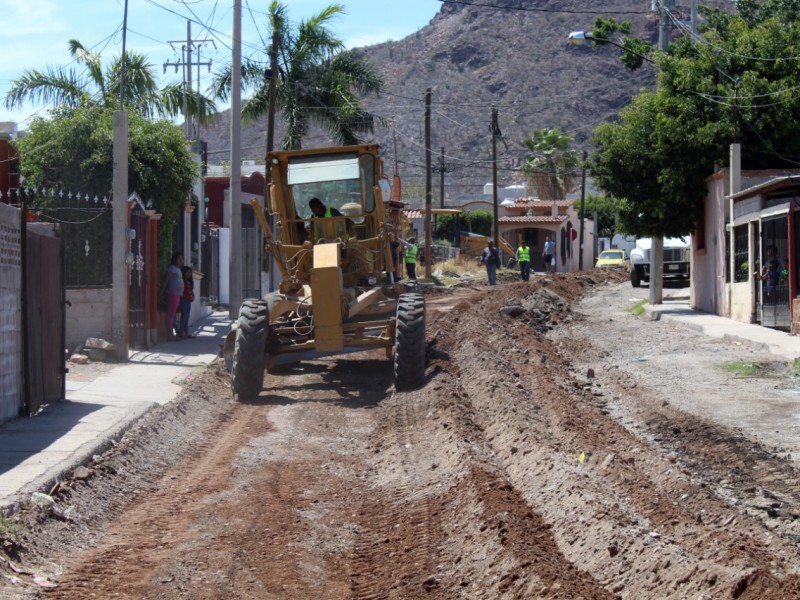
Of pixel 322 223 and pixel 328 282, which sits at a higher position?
pixel 322 223

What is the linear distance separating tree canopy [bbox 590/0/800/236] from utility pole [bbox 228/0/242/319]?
9755mm

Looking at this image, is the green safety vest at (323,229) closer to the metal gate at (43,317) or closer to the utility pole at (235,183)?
the metal gate at (43,317)

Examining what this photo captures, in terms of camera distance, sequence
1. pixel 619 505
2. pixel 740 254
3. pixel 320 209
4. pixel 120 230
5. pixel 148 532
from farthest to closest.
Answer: pixel 740 254 → pixel 120 230 → pixel 320 209 → pixel 148 532 → pixel 619 505

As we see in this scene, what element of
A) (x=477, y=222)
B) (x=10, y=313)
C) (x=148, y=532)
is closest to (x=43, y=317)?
(x=10, y=313)

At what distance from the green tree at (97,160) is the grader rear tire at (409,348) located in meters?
9.11

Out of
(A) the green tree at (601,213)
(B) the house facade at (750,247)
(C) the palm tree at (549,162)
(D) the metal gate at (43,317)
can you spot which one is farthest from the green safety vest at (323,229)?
(A) the green tree at (601,213)

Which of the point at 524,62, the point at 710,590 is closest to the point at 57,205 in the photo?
the point at 710,590

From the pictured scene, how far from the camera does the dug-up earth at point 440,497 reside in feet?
20.2

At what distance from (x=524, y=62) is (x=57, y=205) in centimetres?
12031

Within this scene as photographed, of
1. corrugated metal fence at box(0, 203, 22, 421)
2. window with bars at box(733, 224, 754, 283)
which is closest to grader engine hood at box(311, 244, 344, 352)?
corrugated metal fence at box(0, 203, 22, 421)

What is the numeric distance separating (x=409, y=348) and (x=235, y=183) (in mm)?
10926

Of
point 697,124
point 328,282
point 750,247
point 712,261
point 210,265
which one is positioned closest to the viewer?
point 328,282

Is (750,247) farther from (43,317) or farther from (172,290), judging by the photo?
(43,317)

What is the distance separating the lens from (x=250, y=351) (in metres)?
13.4
